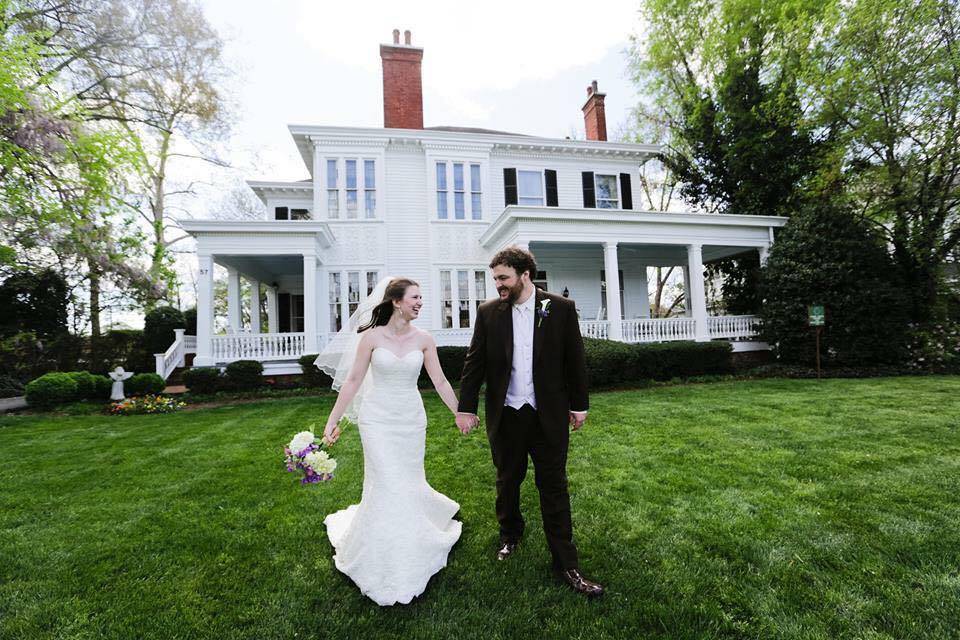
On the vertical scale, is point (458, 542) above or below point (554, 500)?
below

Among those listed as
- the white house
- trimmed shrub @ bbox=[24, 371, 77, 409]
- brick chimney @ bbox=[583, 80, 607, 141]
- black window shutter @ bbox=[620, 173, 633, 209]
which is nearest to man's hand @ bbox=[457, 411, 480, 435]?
the white house

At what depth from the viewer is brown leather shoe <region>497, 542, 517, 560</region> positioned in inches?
116

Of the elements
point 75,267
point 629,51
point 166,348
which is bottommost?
point 166,348

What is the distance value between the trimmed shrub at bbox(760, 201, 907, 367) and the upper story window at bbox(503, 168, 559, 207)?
7.70 metres

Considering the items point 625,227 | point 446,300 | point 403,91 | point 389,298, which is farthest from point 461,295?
point 389,298

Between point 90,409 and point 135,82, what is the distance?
1578 cm

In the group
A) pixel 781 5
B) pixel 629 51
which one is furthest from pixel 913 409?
pixel 629 51

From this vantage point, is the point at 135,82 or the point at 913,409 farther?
the point at 135,82

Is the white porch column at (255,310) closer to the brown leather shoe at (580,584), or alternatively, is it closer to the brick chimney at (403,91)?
the brick chimney at (403,91)

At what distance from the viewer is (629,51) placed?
20.4 metres

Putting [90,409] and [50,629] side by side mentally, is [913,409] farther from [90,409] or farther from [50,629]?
[90,409]

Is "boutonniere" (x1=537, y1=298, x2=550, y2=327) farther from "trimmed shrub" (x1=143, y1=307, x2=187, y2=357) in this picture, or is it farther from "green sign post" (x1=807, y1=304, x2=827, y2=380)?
"trimmed shrub" (x1=143, y1=307, x2=187, y2=357)

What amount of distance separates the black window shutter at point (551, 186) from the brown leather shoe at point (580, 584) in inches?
563

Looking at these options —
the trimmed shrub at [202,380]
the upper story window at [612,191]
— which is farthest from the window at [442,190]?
the trimmed shrub at [202,380]
